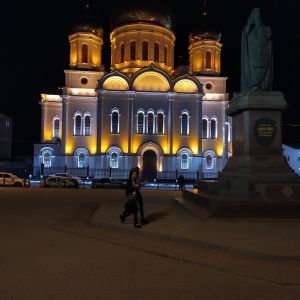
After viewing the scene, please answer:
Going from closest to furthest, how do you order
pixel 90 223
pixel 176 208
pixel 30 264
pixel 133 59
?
pixel 30 264 → pixel 90 223 → pixel 176 208 → pixel 133 59

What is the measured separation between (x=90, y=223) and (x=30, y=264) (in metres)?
4.08

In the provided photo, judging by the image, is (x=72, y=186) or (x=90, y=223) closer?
(x=90, y=223)

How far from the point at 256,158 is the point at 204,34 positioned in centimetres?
3622

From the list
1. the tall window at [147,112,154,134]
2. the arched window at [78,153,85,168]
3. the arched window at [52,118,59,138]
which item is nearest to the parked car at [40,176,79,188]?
the arched window at [78,153,85,168]

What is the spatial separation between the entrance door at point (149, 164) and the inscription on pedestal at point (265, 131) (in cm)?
2808

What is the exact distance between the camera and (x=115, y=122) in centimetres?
3934

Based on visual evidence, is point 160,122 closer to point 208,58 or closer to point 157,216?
point 208,58

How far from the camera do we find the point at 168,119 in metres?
39.6

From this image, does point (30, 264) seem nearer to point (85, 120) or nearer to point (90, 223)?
point (90, 223)

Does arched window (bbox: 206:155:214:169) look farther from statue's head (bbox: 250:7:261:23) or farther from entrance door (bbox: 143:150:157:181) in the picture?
statue's head (bbox: 250:7:261:23)

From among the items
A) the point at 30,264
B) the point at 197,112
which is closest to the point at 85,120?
the point at 197,112

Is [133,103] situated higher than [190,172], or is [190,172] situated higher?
[133,103]

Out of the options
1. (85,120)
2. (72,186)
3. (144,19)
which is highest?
(144,19)

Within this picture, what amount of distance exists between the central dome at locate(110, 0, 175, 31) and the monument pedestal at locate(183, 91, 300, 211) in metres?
34.3
